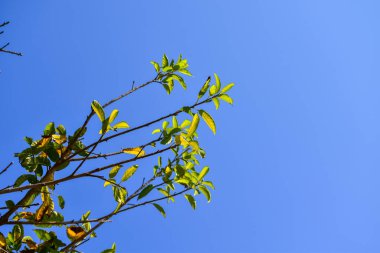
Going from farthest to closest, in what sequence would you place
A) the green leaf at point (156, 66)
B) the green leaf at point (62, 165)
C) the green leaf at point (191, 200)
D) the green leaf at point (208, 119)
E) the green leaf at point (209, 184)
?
the green leaf at point (156, 66), the green leaf at point (209, 184), the green leaf at point (191, 200), the green leaf at point (208, 119), the green leaf at point (62, 165)

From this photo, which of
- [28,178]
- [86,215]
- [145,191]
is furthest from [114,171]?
[86,215]

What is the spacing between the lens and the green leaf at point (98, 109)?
2103mm

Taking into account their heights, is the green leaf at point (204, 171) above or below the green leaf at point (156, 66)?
below

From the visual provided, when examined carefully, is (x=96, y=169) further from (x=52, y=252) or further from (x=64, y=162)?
(x=52, y=252)

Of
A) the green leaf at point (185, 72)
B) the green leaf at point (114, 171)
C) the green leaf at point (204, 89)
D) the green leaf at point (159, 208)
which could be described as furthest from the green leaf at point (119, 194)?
the green leaf at point (185, 72)

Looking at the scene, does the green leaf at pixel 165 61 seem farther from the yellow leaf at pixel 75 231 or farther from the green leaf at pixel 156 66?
the yellow leaf at pixel 75 231

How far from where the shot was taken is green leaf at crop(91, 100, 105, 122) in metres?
2.10

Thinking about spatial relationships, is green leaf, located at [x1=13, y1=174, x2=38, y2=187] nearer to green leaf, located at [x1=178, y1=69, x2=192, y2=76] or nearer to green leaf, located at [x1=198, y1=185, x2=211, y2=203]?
green leaf, located at [x1=198, y1=185, x2=211, y2=203]

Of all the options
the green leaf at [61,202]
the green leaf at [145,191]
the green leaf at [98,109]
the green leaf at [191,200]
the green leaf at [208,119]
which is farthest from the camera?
the green leaf at [191,200]

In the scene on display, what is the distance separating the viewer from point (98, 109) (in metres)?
2.15

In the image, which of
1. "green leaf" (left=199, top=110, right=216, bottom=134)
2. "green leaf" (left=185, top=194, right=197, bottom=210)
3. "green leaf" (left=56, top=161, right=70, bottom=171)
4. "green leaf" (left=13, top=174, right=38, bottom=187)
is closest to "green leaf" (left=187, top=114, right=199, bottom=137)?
"green leaf" (left=199, top=110, right=216, bottom=134)

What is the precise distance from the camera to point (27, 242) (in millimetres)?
2445

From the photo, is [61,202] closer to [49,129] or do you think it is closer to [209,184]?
[49,129]

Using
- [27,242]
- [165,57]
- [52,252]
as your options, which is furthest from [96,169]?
[165,57]
